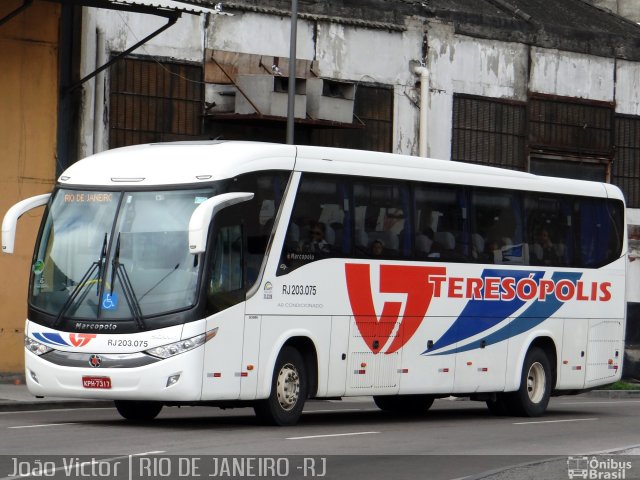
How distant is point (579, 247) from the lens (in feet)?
73.6

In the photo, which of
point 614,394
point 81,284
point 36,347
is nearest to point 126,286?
point 81,284

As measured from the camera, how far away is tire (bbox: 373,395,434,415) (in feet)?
71.7

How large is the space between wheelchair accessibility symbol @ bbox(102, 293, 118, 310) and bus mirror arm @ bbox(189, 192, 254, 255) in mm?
1155

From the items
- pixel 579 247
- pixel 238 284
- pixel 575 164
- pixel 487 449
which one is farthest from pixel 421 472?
pixel 575 164

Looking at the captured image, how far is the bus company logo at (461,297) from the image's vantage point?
19000mm

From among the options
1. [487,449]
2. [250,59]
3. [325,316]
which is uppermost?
[250,59]

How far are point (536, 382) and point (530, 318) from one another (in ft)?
3.25

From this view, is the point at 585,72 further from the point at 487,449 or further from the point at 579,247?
the point at 487,449

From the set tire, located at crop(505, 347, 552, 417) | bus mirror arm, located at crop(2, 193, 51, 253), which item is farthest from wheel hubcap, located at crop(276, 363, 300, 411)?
tire, located at crop(505, 347, 552, 417)

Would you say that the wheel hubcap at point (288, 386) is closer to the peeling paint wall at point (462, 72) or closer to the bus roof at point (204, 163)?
the bus roof at point (204, 163)

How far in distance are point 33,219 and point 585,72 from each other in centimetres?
1445

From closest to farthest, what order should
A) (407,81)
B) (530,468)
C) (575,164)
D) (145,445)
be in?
1. (530,468)
2. (145,445)
3. (407,81)
4. (575,164)

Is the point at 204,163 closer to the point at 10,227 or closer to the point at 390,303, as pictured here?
the point at 10,227

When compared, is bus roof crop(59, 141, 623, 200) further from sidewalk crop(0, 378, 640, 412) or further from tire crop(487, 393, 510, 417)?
sidewalk crop(0, 378, 640, 412)
